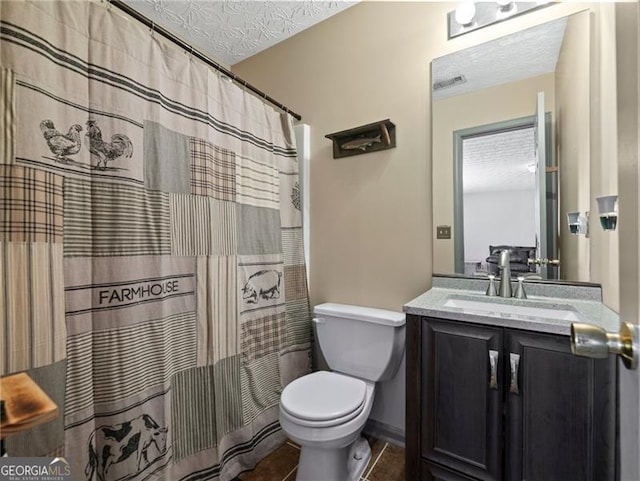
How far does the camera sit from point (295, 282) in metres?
1.90

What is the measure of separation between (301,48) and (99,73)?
4.64ft

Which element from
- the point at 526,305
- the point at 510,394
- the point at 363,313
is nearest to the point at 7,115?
the point at 363,313

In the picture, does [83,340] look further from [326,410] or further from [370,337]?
[370,337]

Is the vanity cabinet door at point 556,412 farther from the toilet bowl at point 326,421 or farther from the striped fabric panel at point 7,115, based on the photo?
the striped fabric panel at point 7,115

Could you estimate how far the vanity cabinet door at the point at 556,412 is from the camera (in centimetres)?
90

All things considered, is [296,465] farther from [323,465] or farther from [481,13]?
[481,13]

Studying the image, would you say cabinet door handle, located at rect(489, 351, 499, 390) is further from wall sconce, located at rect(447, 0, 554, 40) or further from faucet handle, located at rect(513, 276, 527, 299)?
wall sconce, located at rect(447, 0, 554, 40)

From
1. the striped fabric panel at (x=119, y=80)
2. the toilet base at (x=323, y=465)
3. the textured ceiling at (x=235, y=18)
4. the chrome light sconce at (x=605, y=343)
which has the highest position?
the textured ceiling at (x=235, y=18)

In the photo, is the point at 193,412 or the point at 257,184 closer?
the point at 193,412

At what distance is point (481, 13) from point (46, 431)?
2407mm

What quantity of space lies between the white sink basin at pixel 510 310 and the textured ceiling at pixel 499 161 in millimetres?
565

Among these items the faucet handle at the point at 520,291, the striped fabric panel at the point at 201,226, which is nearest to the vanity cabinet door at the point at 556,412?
the faucet handle at the point at 520,291

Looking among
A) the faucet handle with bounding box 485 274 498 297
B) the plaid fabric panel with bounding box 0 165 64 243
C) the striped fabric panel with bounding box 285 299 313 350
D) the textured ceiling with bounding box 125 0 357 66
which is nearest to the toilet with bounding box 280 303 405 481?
the striped fabric panel with bounding box 285 299 313 350

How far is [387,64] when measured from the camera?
1723 mm
